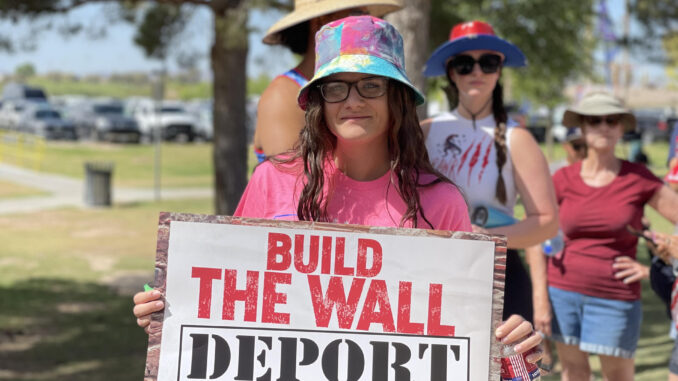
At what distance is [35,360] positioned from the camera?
7477 millimetres

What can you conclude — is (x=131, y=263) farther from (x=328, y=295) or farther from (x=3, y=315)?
(x=328, y=295)

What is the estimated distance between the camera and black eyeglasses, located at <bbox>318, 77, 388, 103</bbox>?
2.26 meters

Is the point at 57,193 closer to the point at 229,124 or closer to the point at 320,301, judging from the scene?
the point at 229,124

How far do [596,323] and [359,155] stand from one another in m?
2.46

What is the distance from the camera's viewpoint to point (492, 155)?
3334mm

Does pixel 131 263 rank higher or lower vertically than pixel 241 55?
lower

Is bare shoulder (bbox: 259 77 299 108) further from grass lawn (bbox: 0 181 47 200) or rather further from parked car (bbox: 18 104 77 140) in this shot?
parked car (bbox: 18 104 77 140)

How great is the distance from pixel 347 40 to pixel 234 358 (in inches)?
34.0

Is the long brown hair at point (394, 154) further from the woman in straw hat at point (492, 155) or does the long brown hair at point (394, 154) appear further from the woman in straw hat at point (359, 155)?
the woman in straw hat at point (492, 155)

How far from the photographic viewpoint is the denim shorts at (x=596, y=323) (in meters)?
4.31

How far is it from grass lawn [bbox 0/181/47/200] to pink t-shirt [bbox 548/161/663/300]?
735 inches

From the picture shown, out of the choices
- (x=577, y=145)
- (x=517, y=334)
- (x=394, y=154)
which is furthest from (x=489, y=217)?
(x=577, y=145)

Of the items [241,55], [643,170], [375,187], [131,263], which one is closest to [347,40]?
[375,187]

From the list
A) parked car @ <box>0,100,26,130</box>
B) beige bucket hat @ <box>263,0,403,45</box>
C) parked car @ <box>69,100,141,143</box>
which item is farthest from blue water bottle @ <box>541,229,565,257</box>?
parked car @ <box>0,100,26,130</box>
